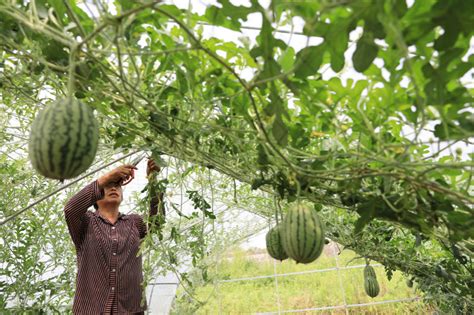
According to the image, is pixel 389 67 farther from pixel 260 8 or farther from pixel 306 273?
pixel 306 273

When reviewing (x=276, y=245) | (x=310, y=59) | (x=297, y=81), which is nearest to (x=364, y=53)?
(x=310, y=59)

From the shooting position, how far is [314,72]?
3.82ft

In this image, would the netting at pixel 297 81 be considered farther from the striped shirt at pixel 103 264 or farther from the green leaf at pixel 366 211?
the striped shirt at pixel 103 264

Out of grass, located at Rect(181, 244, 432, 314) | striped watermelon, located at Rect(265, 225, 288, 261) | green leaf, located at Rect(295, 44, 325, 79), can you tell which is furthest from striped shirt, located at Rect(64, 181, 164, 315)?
grass, located at Rect(181, 244, 432, 314)

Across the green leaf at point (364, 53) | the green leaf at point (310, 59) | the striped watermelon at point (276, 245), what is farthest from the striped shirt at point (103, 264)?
the green leaf at point (364, 53)

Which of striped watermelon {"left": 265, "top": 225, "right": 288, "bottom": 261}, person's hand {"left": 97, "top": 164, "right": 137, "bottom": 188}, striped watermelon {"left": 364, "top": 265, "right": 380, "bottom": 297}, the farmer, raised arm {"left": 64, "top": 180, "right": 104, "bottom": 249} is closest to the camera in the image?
striped watermelon {"left": 265, "top": 225, "right": 288, "bottom": 261}

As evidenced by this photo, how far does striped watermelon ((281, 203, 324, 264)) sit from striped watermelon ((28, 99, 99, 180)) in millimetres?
642

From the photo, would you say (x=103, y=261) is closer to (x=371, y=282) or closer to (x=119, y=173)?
(x=119, y=173)

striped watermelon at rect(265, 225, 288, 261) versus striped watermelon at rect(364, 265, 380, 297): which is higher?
striped watermelon at rect(364, 265, 380, 297)

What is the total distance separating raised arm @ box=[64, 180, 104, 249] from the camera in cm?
267

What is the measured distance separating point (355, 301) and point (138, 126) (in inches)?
339

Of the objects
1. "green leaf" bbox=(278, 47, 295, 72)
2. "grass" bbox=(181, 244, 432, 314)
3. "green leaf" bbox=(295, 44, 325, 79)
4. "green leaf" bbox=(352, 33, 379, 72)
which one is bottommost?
"green leaf" bbox=(352, 33, 379, 72)

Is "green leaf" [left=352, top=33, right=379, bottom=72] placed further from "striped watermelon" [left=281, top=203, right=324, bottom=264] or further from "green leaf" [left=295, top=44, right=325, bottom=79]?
"striped watermelon" [left=281, top=203, right=324, bottom=264]

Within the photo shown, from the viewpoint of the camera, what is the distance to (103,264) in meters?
2.99
